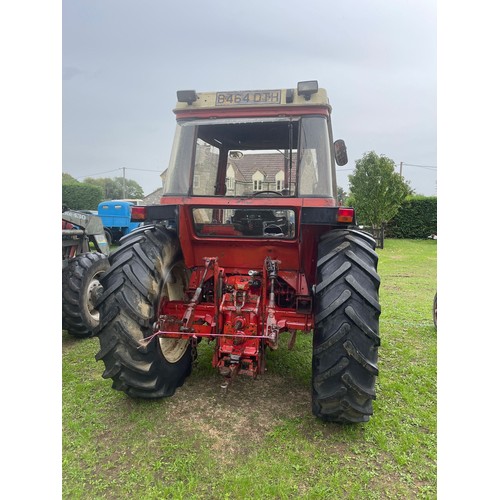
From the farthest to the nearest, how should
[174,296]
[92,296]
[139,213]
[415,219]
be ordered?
[415,219]
[92,296]
[174,296]
[139,213]

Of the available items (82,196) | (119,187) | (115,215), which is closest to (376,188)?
(115,215)

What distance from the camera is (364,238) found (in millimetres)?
2979

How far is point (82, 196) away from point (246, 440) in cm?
2367

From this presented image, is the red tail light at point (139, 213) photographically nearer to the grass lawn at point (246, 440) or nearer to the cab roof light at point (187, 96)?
the cab roof light at point (187, 96)

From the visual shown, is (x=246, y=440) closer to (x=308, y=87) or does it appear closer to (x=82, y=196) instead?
(x=308, y=87)

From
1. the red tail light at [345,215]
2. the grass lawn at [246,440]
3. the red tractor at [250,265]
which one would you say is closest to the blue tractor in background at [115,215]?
the grass lawn at [246,440]

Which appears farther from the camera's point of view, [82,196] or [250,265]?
[82,196]

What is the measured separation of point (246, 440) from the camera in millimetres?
2574

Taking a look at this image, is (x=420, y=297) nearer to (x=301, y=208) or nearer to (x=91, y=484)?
(x=301, y=208)

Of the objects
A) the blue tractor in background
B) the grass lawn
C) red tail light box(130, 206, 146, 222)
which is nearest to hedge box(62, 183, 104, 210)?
the blue tractor in background

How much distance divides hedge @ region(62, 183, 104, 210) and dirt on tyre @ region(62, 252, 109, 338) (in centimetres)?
2027

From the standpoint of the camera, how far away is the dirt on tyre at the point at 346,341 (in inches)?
97.4

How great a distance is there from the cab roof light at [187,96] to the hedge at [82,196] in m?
22.1

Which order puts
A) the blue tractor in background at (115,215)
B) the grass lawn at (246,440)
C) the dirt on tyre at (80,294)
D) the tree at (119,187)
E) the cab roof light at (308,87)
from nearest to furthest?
the grass lawn at (246,440)
the cab roof light at (308,87)
the dirt on tyre at (80,294)
the blue tractor in background at (115,215)
the tree at (119,187)
